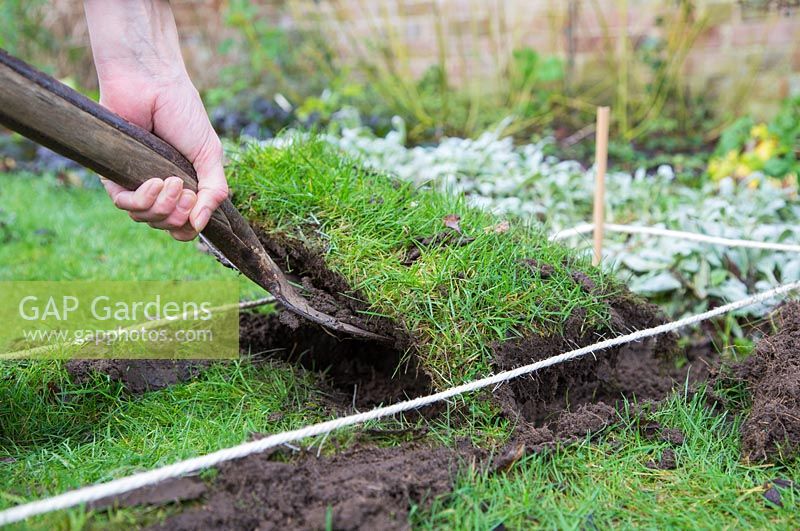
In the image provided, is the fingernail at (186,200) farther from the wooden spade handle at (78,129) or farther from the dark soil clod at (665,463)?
the dark soil clod at (665,463)

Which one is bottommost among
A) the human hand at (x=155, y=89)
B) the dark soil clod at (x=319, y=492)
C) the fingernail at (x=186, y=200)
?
the dark soil clod at (x=319, y=492)

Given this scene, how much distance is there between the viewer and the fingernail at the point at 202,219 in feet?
6.51

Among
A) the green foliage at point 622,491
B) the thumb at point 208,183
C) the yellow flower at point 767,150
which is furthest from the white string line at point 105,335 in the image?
the yellow flower at point 767,150

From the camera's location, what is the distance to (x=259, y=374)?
2.40 m

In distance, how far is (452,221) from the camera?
2.50m

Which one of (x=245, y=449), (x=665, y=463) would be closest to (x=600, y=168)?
(x=665, y=463)

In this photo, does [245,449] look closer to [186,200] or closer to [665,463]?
[186,200]

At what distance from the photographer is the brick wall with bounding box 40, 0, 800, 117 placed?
230 inches

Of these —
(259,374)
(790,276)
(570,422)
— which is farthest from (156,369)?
(790,276)

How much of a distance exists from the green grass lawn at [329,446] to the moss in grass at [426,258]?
0.26 metres

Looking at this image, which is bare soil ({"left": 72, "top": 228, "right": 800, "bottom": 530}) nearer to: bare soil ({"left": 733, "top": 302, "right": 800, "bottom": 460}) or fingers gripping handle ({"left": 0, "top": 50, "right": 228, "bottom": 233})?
bare soil ({"left": 733, "top": 302, "right": 800, "bottom": 460})

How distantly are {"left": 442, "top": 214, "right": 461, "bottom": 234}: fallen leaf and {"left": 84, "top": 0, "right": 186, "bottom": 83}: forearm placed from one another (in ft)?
3.34

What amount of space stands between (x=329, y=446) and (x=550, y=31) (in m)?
5.66

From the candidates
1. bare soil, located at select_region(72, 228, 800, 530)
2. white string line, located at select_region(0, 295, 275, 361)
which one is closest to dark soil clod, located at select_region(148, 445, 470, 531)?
bare soil, located at select_region(72, 228, 800, 530)
